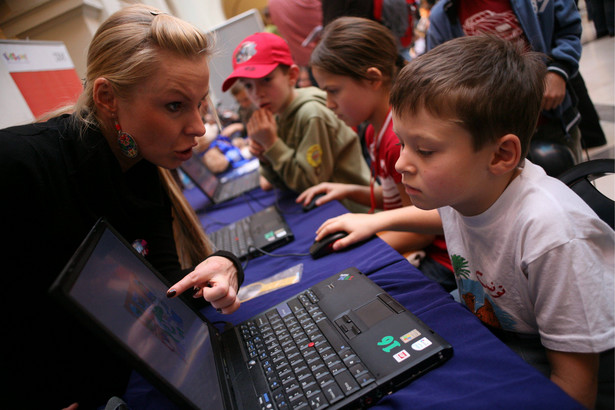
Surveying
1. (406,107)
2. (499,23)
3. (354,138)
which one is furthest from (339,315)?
(499,23)

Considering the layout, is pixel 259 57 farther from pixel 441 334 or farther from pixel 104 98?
pixel 441 334

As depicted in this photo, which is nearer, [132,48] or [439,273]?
[132,48]

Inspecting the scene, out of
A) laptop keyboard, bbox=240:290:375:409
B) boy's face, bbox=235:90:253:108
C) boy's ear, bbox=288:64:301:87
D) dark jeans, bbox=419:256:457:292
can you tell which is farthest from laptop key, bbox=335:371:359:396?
boy's face, bbox=235:90:253:108

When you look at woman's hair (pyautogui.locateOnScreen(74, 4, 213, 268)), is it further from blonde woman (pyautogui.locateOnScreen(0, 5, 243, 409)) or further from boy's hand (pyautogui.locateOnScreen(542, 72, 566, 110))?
boy's hand (pyautogui.locateOnScreen(542, 72, 566, 110))

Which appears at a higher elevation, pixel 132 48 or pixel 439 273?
pixel 132 48

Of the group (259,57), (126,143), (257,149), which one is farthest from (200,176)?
(126,143)

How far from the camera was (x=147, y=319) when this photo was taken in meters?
0.53

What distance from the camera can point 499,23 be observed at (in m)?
1.35

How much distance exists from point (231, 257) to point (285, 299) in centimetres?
19

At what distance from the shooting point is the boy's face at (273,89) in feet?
5.30

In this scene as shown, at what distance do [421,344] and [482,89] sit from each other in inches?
16.7

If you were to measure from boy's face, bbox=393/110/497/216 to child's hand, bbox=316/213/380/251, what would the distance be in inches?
10.2

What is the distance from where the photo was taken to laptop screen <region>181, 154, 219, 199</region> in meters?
1.70

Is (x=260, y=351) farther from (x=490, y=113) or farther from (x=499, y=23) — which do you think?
(x=499, y=23)
